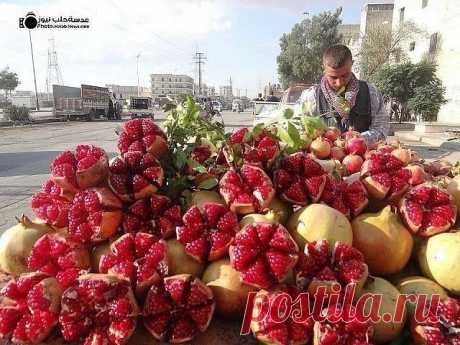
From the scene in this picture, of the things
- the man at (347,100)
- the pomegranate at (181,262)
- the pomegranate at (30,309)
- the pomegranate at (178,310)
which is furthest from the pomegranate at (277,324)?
the man at (347,100)

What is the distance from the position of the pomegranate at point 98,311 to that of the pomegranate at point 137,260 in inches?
2.6

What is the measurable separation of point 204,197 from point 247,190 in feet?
0.77

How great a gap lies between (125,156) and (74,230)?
A: 1.41ft

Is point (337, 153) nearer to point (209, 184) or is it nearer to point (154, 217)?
point (209, 184)

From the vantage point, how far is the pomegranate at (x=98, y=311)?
1415 mm

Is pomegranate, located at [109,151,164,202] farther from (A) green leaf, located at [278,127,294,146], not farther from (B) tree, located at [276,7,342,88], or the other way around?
(B) tree, located at [276,7,342,88]

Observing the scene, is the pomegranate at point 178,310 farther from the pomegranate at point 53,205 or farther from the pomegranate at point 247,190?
the pomegranate at point 53,205

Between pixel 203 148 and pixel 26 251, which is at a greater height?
pixel 203 148

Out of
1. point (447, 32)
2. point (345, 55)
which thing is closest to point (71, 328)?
point (345, 55)

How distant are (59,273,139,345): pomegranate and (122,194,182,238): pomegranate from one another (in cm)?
32

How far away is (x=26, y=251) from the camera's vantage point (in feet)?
6.03

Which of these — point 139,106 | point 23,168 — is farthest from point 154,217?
point 139,106

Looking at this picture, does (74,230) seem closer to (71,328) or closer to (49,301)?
(49,301)

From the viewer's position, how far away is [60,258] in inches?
65.9
